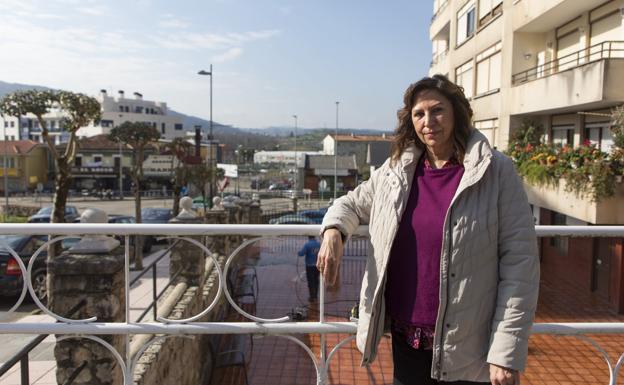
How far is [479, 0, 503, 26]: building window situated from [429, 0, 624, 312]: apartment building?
36 millimetres

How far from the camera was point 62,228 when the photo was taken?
266 cm

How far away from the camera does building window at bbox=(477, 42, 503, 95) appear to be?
17859mm

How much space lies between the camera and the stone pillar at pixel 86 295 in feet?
11.3

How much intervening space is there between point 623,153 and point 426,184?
990 centimetres

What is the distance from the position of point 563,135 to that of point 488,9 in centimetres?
603

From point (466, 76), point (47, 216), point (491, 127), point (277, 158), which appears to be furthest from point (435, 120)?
A: point (277, 158)

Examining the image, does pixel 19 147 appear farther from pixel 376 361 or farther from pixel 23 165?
pixel 376 361

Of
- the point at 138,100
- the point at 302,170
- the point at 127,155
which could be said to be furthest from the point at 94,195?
the point at 138,100

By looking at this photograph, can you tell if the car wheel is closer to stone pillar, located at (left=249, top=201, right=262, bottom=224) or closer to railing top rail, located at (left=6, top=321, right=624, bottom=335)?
railing top rail, located at (left=6, top=321, right=624, bottom=335)

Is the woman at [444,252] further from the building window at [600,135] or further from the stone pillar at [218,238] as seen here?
the building window at [600,135]

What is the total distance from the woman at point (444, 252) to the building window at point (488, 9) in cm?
1738

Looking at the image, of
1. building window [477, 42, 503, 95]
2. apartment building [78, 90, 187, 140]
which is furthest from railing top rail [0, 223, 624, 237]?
apartment building [78, 90, 187, 140]

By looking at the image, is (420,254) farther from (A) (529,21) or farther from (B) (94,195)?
(B) (94,195)

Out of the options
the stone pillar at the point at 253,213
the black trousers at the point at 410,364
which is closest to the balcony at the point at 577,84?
the stone pillar at the point at 253,213
